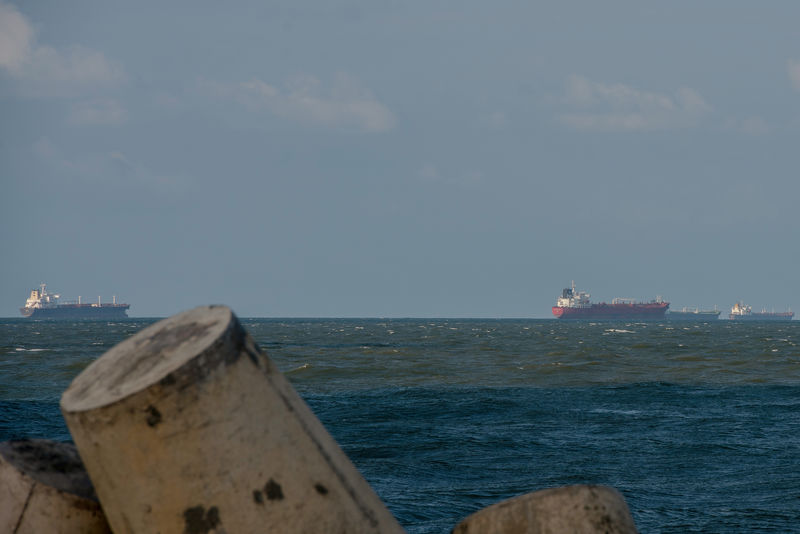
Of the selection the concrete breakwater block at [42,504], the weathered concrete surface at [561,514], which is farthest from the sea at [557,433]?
the concrete breakwater block at [42,504]

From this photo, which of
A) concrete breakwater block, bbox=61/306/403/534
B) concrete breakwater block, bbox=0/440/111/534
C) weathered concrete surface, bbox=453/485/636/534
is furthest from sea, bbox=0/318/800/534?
concrete breakwater block, bbox=61/306/403/534

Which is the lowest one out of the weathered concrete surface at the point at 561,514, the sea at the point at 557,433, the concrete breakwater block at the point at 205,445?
the sea at the point at 557,433

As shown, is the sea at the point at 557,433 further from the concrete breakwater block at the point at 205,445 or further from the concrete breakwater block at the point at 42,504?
the concrete breakwater block at the point at 205,445

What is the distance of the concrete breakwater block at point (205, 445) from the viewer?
3.21 meters

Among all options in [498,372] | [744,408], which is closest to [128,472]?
[744,408]

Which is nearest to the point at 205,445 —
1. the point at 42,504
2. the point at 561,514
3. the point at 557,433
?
the point at 42,504

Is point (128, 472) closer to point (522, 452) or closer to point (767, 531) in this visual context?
point (767, 531)

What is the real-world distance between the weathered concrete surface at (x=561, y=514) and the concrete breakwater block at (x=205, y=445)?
1086mm

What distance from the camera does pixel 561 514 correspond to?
14.0ft

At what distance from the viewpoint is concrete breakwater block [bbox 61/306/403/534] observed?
321 cm

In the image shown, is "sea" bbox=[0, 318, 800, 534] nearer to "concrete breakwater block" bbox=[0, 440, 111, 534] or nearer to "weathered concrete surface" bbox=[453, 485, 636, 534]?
"weathered concrete surface" bbox=[453, 485, 636, 534]

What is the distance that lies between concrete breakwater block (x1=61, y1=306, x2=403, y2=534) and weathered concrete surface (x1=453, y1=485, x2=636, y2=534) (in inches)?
42.7

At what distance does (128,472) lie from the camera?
3.28m

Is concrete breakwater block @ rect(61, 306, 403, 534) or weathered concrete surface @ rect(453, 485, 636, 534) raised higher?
concrete breakwater block @ rect(61, 306, 403, 534)
